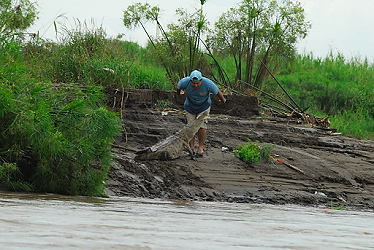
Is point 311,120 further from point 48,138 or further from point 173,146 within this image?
point 48,138

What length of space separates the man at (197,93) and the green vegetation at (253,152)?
79 centimetres

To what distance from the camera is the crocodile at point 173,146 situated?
10.6 m

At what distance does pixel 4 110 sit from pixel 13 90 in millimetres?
354

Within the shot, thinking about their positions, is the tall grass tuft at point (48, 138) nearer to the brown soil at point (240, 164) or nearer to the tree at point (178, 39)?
the brown soil at point (240, 164)

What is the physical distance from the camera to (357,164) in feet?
43.6

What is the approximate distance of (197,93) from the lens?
1134cm

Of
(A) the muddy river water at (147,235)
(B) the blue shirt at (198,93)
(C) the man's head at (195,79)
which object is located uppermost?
(C) the man's head at (195,79)

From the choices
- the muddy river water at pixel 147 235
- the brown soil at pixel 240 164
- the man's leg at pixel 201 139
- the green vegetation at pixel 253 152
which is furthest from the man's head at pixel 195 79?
the muddy river water at pixel 147 235

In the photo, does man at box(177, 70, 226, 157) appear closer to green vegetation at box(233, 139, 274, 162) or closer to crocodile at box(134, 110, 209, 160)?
crocodile at box(134, 110, 209, 160)

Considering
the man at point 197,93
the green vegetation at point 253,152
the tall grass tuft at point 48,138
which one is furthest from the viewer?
the green vegetation at point 253,152

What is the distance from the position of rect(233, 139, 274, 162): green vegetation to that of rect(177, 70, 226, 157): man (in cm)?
79

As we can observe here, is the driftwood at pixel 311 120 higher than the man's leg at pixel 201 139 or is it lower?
higher

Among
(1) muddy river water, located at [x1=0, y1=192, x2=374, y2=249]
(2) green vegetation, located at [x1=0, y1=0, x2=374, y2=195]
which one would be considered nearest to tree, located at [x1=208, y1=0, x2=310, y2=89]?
(2) green vegetation, located at [x1=0, y1=0, x2=374, y2=195]

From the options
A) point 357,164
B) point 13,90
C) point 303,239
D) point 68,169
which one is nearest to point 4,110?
point 13,90
